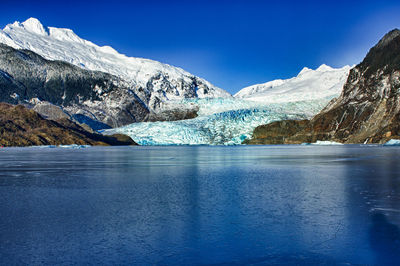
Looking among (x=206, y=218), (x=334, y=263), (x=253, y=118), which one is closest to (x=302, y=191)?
(x=206, y=218)

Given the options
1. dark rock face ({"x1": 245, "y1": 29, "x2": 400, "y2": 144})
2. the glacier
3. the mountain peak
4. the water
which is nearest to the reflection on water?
the water

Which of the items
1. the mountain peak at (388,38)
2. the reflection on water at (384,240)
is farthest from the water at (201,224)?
the mountain peak at (388,38)

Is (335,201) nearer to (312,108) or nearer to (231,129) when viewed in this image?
(231,129)

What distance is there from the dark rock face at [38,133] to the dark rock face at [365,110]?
48.0 m

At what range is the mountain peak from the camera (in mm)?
118419

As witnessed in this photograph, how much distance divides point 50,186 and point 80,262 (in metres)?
10.8

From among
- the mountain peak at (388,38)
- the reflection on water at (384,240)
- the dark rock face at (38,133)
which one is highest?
the mountain peak at (388,38)

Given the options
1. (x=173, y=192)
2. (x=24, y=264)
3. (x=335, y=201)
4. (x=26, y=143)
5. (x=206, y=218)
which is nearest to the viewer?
(x=24, y=264)

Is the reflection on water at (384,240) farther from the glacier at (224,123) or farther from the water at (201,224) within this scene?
the glacier at (224,123)

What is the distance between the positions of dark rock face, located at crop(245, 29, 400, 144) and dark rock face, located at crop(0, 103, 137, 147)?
48.0 m

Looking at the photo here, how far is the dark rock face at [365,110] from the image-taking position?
96562mm

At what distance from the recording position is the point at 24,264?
6824 millimetres

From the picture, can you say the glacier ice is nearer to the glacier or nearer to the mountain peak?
the glacier

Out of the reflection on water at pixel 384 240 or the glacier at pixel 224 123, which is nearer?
the reflection on water at pixel 384 240
